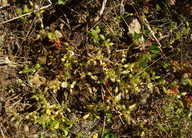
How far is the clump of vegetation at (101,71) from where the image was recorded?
9.52 feet

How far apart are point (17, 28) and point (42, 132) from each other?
165cm

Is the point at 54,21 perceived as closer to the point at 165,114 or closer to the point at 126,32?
the point at 126,32

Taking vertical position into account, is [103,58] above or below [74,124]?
above

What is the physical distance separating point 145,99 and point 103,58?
2.94 ft

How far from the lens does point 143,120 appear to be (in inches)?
118

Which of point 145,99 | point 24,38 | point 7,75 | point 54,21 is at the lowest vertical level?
point 145,99

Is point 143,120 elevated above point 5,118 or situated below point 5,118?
below

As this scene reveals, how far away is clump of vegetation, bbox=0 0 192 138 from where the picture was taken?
2902 mm

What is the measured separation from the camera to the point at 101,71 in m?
2.91

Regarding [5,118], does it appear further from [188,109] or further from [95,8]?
[188,109]

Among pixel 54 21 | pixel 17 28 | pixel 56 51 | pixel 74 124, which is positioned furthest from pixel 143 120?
pixel 17 28

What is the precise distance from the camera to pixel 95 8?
295cm

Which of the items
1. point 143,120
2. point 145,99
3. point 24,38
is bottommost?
point 143,120

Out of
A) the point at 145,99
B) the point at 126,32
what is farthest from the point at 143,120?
the point at 126,32
